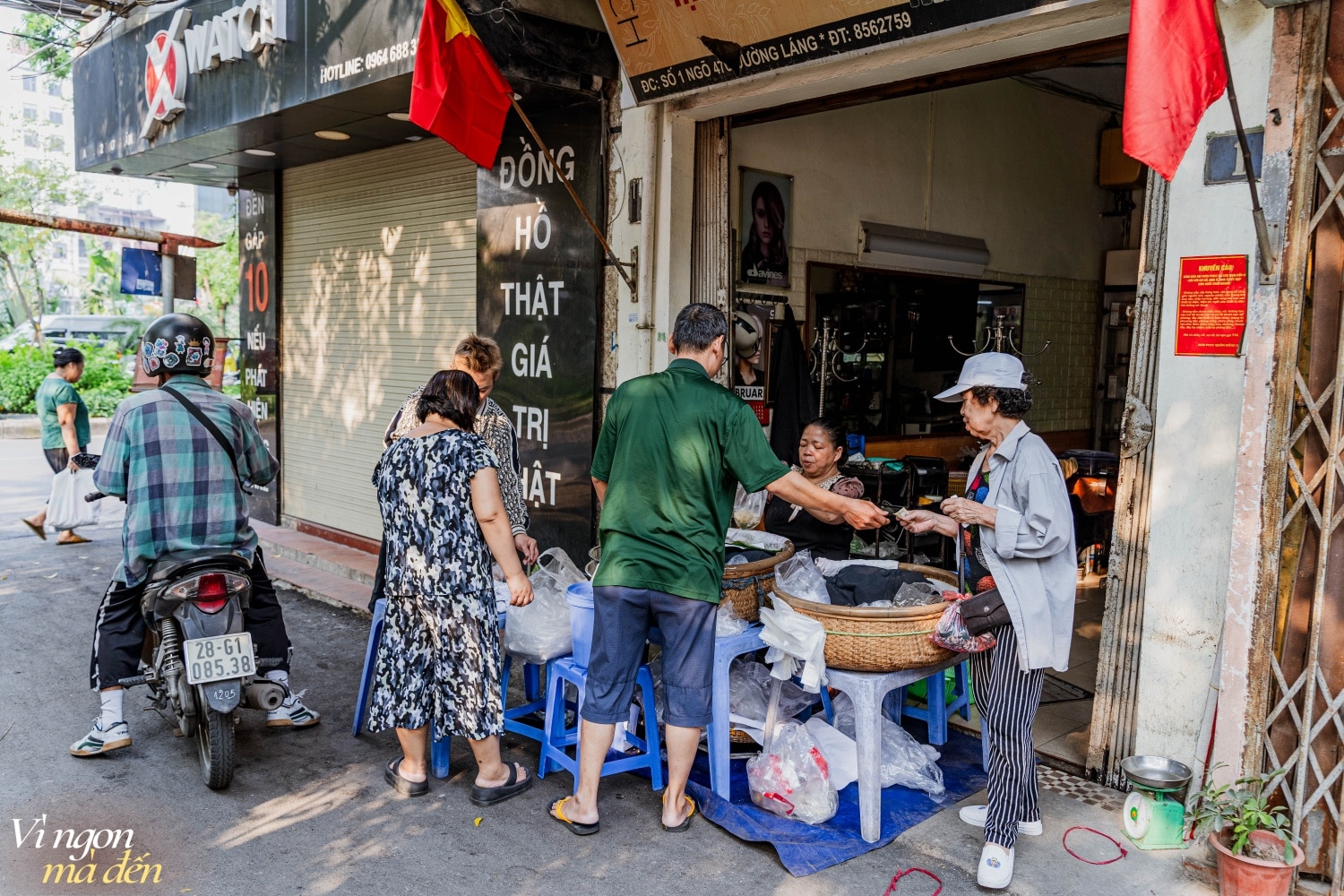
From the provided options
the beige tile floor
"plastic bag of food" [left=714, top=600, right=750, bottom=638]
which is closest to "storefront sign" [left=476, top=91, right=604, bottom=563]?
"plastic bag of food" [left=714, top=600, right=750, bottom=638]

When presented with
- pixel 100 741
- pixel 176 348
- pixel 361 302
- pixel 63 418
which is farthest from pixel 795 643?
pixel 63 418

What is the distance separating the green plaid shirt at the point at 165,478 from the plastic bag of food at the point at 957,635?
3.07 meters

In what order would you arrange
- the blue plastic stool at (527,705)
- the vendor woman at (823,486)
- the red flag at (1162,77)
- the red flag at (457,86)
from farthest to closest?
the red flag at (457,86), the vendor woman at (823,486), the blue plastic stool at (527,705), the red flag at (1162,77)

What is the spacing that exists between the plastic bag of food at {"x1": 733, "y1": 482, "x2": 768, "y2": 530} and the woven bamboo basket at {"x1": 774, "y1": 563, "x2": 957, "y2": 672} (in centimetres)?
154

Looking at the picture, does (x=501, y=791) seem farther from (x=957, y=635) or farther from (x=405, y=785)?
(x=957, y=635)

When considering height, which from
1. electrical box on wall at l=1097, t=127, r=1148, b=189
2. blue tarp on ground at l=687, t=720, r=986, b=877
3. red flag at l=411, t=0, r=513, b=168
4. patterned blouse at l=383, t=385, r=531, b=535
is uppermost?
electrical box on wall at l=1097, t=127, r=1148, b=189

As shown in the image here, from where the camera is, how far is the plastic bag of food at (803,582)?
13.8ft

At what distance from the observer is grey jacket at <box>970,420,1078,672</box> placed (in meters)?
3.51

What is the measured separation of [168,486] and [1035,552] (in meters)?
3.54

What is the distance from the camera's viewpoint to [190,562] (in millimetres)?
4301

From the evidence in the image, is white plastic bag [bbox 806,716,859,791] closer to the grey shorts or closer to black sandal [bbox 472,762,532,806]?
the grey shorts

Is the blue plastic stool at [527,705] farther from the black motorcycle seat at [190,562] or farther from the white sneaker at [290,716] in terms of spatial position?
the black motorcycle seat at [190,562]

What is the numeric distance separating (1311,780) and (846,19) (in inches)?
148

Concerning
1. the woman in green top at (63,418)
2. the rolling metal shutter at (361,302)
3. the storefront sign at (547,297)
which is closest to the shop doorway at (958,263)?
the storefront sign at (547,297)
